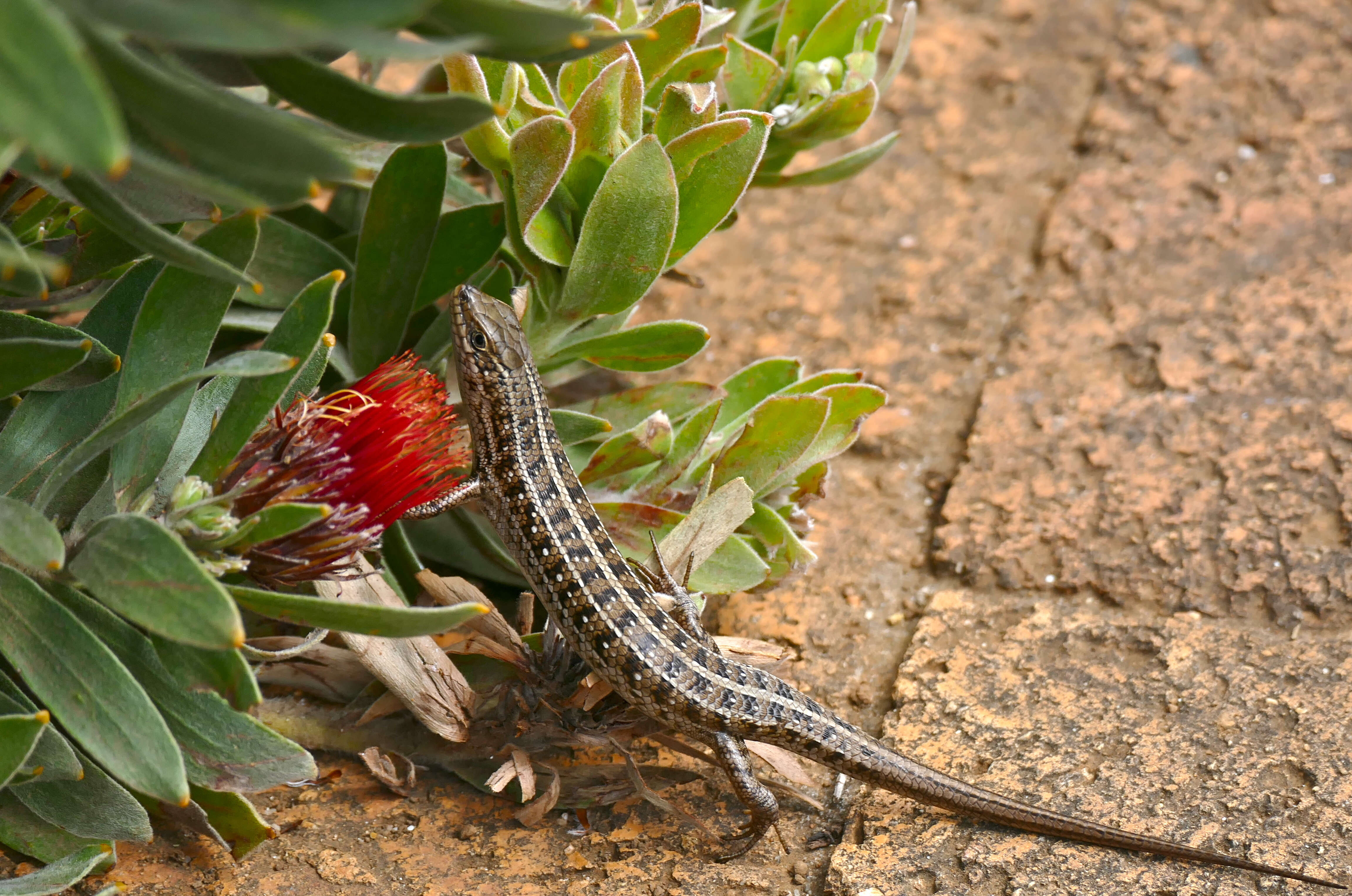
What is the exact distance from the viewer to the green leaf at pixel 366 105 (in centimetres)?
121

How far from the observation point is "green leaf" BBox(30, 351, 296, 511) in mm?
1351

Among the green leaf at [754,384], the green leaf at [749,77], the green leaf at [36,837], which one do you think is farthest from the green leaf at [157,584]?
the green leaf at [749,77]

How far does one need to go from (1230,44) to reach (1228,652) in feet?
8.25

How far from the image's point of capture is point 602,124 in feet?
6.53

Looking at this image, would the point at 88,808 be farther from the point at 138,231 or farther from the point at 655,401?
the point at 655,401

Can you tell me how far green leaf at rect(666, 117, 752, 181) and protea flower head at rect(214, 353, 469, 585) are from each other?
2.07 feet

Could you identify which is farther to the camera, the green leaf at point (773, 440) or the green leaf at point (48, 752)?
the green leaf at point (773, 440)

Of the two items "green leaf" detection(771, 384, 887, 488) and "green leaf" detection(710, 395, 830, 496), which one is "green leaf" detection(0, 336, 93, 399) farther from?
"green leaf" detection(771, 384, 887, 488)

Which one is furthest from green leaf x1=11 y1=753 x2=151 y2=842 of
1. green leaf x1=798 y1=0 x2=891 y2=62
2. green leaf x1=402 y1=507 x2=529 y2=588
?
green leaf x1=798 y1=0 x2=891 y2=62

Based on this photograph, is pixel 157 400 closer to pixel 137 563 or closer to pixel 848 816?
pixel 137 563

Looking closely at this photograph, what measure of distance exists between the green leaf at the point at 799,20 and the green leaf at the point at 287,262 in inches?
44.1

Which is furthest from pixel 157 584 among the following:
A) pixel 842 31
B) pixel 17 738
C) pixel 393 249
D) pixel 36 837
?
pixel 842 31

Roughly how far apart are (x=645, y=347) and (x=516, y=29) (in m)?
1.08

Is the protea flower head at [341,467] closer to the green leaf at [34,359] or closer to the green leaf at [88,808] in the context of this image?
the green leaf at [34,359]
